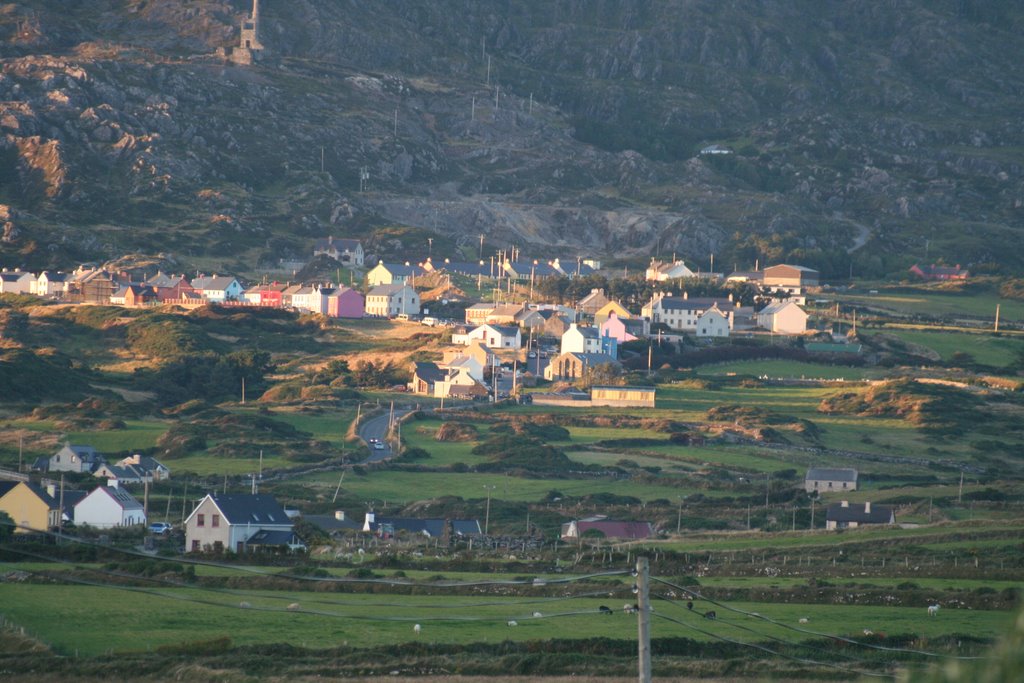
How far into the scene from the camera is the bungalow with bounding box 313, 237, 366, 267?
403ft

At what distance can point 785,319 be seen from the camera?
103m

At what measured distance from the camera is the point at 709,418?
75.0 metres

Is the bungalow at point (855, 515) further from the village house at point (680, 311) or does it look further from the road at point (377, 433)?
the village house at point (680, 311)

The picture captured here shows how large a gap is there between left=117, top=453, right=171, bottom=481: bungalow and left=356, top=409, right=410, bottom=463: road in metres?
9.27

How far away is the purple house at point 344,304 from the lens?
105312mm

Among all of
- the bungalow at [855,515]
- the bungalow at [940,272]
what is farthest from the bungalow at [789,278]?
the bungalow at [855,515]

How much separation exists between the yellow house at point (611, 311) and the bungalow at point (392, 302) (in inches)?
504

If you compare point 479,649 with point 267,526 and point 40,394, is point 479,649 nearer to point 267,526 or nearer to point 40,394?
point 267,526

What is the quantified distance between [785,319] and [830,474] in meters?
45.6

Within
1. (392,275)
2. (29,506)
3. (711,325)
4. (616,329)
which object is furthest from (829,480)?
(392,275)

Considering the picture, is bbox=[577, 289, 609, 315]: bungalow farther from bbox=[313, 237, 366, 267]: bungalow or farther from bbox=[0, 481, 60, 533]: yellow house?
bbox=[0, 481, 60, 533]: yellow house

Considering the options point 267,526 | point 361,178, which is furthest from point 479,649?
point 361,178

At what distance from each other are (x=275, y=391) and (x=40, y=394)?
11.9m

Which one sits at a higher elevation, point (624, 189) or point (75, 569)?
point (624, 189)
